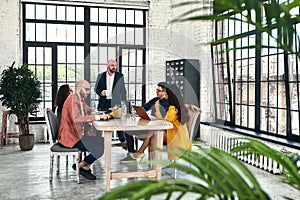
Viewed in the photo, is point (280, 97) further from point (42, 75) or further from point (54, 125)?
point (42, 75)

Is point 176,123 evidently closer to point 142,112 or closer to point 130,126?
point 142,112

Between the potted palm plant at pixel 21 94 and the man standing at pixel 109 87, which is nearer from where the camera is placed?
the man standing at pixel 109 87

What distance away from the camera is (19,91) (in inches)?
313

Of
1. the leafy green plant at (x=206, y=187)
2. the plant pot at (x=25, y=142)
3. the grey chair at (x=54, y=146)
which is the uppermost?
the leafy green plant at (x=206, y=187)

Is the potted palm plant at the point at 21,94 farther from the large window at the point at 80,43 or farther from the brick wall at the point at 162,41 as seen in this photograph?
the large window at the point at 80,43

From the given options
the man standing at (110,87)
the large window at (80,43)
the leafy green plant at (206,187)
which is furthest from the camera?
the large window at (80,43)

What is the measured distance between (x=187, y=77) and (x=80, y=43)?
2.81 meters

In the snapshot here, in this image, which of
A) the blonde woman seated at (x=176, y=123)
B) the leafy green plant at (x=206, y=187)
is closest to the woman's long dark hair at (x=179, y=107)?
the blonde woman seated at (x=176, y=123)

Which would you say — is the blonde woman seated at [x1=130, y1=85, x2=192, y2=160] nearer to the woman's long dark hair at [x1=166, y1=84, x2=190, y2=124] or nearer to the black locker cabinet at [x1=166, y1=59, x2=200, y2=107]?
the woman's long dark hair at [x1=166, y1=84, x2=190, y2=124]

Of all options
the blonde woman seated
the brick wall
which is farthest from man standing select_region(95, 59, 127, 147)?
the brick wall

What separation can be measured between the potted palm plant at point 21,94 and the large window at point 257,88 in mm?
3849

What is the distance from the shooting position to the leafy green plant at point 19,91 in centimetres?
799

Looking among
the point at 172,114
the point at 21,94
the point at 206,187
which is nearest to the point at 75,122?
the point at 172,114

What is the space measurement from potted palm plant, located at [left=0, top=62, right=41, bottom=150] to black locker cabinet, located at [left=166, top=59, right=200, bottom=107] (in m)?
3.33
